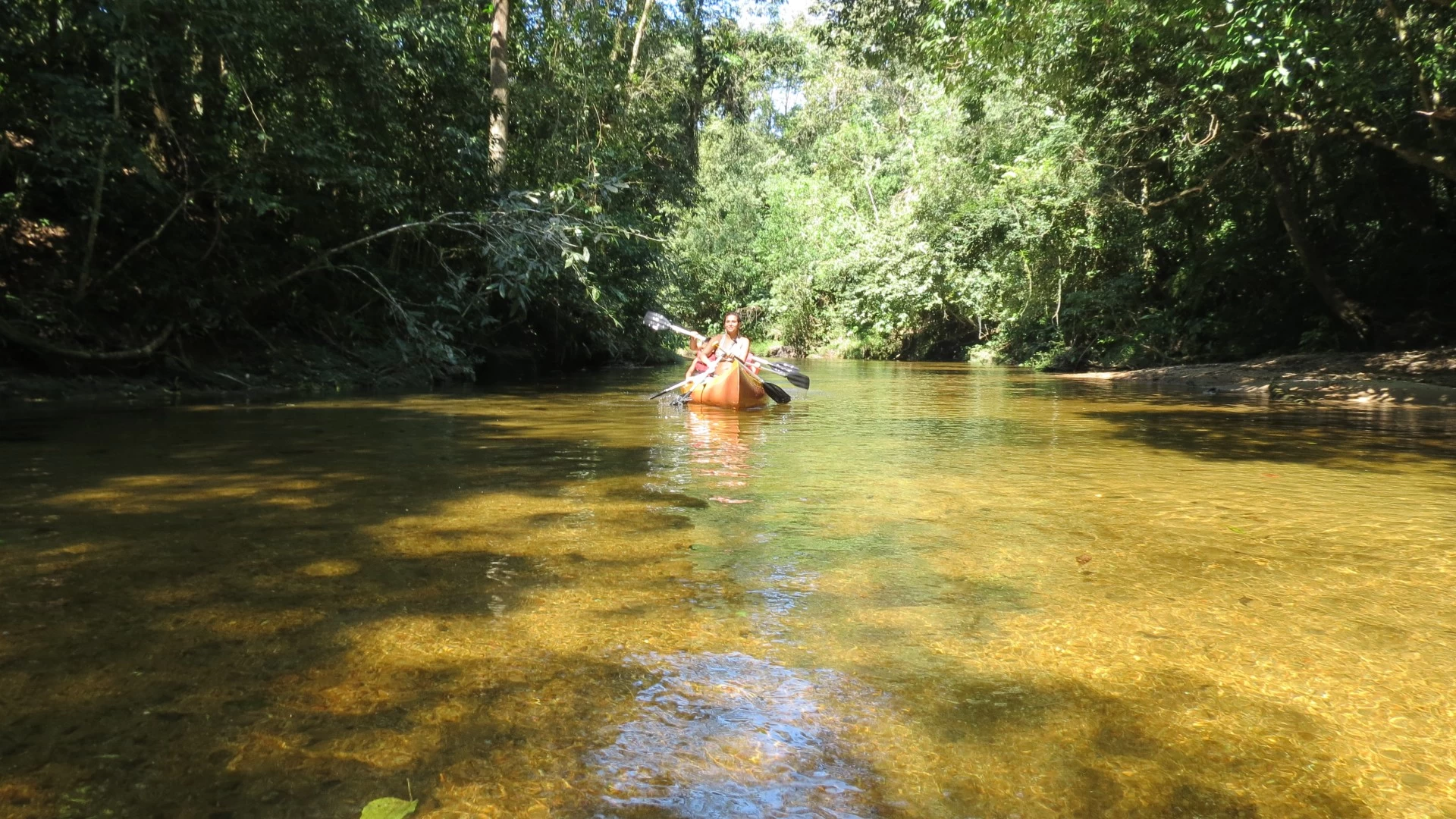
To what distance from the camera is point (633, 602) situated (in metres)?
3.26

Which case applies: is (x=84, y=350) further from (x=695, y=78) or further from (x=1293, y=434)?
(x=695, y=78)

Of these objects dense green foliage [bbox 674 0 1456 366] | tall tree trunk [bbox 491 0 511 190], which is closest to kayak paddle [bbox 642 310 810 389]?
tall tree trunk [bbox 491 0 511 190]

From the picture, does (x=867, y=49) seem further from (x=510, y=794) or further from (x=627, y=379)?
(x=510, y=794)

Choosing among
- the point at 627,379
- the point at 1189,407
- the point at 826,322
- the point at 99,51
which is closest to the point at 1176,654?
the point at 1189,407

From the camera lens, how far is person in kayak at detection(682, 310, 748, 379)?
1277 cm

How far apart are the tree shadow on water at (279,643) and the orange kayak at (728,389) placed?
225 inches

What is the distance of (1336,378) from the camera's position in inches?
567

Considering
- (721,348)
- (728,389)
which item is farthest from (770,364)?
(728,389)

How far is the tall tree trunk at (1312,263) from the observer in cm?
1611

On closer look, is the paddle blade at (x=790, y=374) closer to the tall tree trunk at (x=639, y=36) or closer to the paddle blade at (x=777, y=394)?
the paddle blade at (x=777, y=394)

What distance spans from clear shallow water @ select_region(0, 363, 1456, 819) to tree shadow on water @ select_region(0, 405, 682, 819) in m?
0.01

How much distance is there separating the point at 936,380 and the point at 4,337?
51.6 feet

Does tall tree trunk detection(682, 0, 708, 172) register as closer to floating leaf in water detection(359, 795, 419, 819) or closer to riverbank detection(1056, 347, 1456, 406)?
riverbank detection(1056, 347, 1456, 406)

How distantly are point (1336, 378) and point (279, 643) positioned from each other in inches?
629
